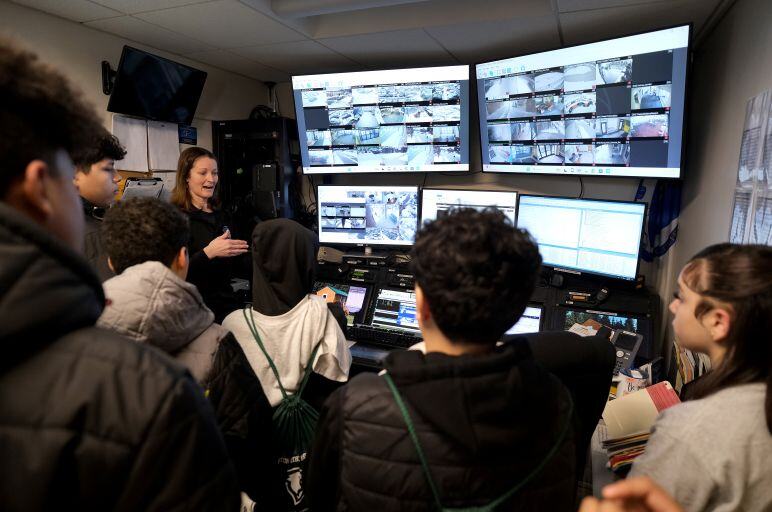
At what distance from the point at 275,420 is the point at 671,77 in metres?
2.16

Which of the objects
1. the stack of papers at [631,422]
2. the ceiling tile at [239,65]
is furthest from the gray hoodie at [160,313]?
the ceiling tile at [239,65]

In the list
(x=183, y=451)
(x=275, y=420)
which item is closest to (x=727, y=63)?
(x=275, y=420)

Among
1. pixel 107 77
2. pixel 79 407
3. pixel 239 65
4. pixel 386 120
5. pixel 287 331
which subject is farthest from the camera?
pixel 239 65

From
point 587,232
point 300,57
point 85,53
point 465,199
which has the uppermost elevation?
point 300,57

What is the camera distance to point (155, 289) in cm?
102

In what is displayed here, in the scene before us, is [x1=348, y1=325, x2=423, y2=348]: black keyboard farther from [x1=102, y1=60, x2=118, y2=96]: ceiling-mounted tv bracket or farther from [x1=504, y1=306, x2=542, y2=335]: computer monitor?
[x1=102, y1=60, x2=118, y2=96]: ceiling-mounted tv bracket

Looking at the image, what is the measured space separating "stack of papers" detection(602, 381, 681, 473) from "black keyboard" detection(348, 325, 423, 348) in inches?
43.7

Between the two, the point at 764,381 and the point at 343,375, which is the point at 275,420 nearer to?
the point at 343,375

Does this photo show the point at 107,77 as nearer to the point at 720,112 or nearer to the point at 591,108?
the point at 591,108

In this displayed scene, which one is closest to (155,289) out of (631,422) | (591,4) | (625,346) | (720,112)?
(631,422)

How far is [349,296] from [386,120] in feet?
3.77

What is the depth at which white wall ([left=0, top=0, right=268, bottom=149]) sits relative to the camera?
2158 mm

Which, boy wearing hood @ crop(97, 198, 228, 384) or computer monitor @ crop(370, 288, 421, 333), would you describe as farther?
computer monitor @ crop(370, 288, 421, 333)

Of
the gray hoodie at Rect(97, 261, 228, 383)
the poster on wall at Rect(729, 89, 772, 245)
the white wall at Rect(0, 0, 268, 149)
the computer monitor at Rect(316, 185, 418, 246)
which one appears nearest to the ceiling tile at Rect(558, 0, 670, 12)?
the poster on wall at Rect(729, 89, 772, 245)
